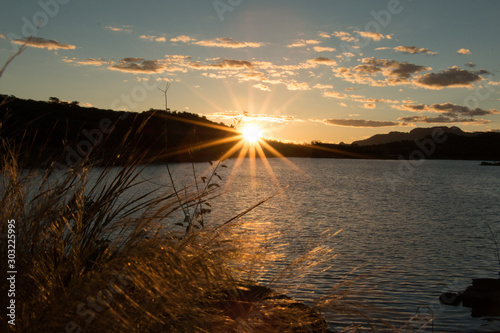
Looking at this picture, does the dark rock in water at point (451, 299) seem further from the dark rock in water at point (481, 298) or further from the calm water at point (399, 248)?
the calm water at point (399, 248)

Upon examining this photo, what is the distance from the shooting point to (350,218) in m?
31.5

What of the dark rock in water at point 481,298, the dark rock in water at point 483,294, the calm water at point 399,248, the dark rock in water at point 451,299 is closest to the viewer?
the calm water at point 399,248

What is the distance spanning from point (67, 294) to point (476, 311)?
13215 mm

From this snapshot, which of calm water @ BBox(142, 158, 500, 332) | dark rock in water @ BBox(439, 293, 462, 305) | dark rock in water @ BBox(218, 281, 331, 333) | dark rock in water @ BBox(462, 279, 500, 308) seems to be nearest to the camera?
dark rock in water @ BBox(218, 281, 331, 333)

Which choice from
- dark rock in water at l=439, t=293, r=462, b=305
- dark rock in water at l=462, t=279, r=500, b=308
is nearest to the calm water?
dark rock in water at l=439, t=293, r=462, b=305

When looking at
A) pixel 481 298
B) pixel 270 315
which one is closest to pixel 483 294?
pixel 481 298

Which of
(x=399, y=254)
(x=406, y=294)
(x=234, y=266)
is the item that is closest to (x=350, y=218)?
(x=399, y=254)

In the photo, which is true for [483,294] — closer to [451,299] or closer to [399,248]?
[451,299]

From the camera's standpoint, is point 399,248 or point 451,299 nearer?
point 451,299

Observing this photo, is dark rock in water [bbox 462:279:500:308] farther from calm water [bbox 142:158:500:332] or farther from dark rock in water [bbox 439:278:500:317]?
calm water [bbox 142:158:500:332]

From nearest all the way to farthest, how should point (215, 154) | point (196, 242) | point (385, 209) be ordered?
point (196, 242), point (215, 154), point (385, 209)

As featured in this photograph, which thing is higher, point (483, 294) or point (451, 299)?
point (483, 294)

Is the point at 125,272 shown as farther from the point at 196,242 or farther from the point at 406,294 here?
the point at 406,294

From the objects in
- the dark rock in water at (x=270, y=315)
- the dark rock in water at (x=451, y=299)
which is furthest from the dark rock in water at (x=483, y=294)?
the dark rock in water at (x=270, y=315)
